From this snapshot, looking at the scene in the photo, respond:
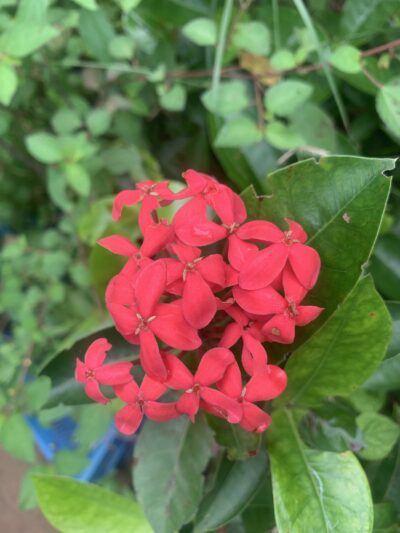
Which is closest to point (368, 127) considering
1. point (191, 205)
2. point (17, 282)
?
point (191, 205)

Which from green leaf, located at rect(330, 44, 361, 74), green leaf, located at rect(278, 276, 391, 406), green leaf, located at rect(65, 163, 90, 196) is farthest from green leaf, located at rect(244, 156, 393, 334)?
green leaf, located at rect(65, 163, 90, 196)

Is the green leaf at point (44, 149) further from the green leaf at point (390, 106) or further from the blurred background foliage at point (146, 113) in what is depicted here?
the green leaf at point (390, 106)

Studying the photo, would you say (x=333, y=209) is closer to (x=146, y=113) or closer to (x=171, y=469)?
(x=171, y=469)

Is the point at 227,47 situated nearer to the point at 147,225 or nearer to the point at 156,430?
the point at 147,225

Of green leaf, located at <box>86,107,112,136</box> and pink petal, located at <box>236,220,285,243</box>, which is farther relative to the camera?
green leaf, located at <box>86,107,112,136</box>

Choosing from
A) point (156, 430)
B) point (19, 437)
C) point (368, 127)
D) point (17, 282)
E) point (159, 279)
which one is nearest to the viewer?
point (159, 279)

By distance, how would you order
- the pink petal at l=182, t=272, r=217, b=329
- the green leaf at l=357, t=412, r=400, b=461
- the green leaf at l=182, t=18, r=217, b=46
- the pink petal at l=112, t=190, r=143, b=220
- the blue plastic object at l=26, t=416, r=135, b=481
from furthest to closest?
the blue plastic object at l=26, t=416, r=135, b=481 → the green leaf at l=182, t=18, r=217, b=46 → the green leaf at l=357, t=412, r=400, b=461 → the pink petal at l=112, t=190, r=143, b=220 → the pink petal at l=182, t=272, r=217, b=329

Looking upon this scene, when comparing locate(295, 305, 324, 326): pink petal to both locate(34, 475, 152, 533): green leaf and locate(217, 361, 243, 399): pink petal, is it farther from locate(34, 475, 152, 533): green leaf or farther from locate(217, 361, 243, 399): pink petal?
locate(34, 475, 152, 533): green leaf
